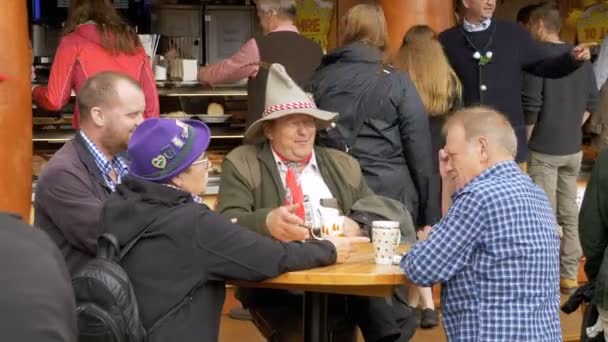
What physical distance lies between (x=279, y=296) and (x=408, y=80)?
152 cm

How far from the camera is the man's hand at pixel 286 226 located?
174 inches

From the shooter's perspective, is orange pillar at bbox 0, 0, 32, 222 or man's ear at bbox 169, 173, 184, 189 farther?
orange pillar at bbox 0, 0, 32, 222

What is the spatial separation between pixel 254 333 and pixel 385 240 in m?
2.92

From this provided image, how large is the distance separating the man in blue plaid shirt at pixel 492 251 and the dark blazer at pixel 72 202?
1.27 m

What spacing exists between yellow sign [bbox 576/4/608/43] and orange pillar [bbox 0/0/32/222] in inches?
219

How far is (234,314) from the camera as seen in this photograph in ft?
24.2

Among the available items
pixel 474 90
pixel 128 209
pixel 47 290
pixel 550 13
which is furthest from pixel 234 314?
pixel 47 290

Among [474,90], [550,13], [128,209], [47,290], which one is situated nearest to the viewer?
[47,290]

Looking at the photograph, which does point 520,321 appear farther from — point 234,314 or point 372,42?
point 234,314

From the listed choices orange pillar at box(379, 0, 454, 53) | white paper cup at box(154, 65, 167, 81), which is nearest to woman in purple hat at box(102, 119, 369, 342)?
white paper cup at box(154, 65, 167, 81)

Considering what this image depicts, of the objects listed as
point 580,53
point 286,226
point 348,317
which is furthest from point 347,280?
point 580,53

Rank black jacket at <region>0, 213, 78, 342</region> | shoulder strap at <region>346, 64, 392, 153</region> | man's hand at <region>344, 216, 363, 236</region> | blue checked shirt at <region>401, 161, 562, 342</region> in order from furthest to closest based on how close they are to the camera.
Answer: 1. shoulder strap at <region>346, 64, 392, 153</region>
2. man's hand at <region>344, 216, 363, 236</region>
3. blue checked shirt at <region>401, 161, 562, 342</region>
4. black jacket at <region>0, 213, 78, 342</region>

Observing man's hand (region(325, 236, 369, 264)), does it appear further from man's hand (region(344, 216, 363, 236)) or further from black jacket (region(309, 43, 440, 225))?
black jacket (region(309, 43, 440, 225))

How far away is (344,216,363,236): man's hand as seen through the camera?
486 centimetres
